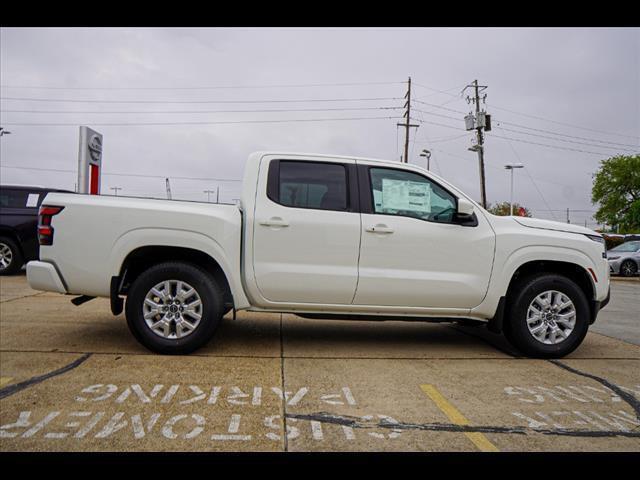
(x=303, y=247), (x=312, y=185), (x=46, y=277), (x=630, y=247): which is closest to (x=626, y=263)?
(x=630, y=247)

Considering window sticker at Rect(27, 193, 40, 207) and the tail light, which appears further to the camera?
window sticker at Rect(27, 193, 40, 207)

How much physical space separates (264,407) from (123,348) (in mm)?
2060

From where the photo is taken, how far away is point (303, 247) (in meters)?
4.59

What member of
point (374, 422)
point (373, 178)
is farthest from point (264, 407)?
point (373, 178)

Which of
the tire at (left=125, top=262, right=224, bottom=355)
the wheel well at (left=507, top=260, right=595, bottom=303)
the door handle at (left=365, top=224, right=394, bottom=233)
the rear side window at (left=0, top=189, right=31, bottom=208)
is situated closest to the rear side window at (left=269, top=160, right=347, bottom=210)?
the door handle at (left=365, top=224, right=394, bottom=233)

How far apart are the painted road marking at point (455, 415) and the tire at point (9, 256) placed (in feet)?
31.3

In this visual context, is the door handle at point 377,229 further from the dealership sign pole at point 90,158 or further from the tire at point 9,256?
the tire at point 9,256

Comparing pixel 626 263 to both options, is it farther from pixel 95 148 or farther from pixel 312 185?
pixel 95 148

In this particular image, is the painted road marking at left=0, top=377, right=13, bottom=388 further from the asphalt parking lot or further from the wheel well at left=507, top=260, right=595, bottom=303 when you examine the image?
the wheel well at left=507, top=260, right=595, bottom=303

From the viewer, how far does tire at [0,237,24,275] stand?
10180 mm

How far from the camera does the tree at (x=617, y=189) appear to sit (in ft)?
176

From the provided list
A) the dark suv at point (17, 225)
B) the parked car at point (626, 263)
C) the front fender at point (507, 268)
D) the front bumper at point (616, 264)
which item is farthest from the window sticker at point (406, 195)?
the front bumper at point (616, 264)
